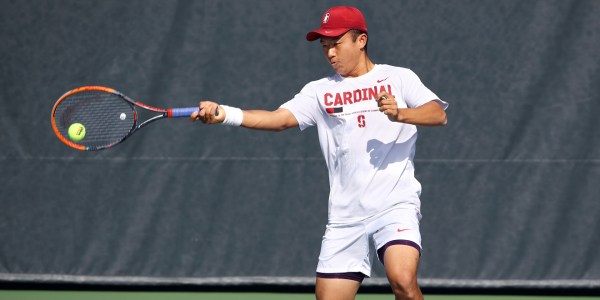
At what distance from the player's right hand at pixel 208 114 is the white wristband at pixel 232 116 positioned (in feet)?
0.12

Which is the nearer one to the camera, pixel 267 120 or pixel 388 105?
pixel 388 105

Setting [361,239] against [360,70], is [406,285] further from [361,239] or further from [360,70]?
[360,70]

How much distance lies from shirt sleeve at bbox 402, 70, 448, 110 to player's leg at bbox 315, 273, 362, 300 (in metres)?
0.75

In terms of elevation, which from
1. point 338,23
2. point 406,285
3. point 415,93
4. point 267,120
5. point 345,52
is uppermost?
point 338,23

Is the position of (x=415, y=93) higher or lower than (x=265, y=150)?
higher

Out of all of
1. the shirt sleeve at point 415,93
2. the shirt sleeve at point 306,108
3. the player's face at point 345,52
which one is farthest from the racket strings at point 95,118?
the shirt sleeve at point 415,93

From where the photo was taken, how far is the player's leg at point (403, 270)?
3.42 metres

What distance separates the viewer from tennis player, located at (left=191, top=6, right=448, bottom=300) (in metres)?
3.67

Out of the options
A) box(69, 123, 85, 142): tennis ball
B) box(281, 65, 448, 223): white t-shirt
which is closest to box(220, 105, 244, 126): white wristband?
box(281, 65, 448, 223): white t-shirt

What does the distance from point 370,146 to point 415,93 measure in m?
0.28

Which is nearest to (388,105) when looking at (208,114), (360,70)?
(360,70)

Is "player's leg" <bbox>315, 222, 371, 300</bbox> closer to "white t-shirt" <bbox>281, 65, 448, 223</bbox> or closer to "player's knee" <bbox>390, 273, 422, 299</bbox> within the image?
"white t-shirt" <bbox>281, 65, 448, 223</bbox>

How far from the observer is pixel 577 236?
526cm

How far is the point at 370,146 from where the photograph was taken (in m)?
3.71
